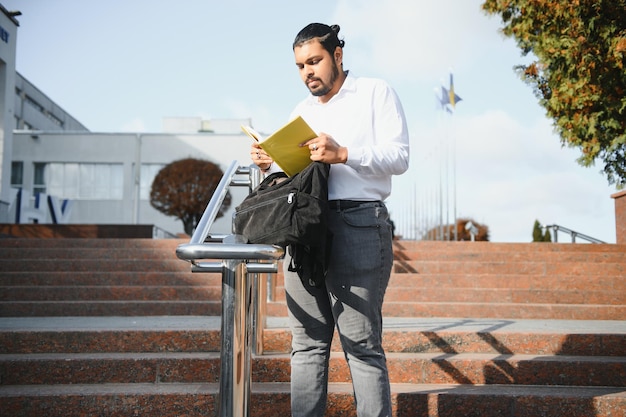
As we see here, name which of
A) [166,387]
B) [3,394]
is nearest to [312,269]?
[166,387]

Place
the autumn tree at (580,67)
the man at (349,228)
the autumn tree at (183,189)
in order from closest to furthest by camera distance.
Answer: the man at (349,228), the autumn tree at (580,67), the autumn tree at (183,189)

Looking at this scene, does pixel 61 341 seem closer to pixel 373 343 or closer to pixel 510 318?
pixel 373 343

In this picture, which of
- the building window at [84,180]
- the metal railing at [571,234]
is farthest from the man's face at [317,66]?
the building window at [84,180]

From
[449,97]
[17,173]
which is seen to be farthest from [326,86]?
[17,173]

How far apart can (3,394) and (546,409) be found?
9.16 ft

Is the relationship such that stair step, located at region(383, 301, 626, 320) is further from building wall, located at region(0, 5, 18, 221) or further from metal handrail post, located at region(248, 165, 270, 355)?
building wall, located at region(0, 5, 18, 221)

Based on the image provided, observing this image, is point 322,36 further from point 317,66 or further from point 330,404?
point 330,404

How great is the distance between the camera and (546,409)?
115 inches

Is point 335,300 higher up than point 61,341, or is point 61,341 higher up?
point 335,300

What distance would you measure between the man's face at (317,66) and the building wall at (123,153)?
801 inches

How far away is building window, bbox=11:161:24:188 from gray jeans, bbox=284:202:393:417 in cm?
2351

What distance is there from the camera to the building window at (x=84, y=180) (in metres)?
22.5

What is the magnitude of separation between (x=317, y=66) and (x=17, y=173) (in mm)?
23654

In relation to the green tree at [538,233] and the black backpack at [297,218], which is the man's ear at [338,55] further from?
the green tree at [538,233]
